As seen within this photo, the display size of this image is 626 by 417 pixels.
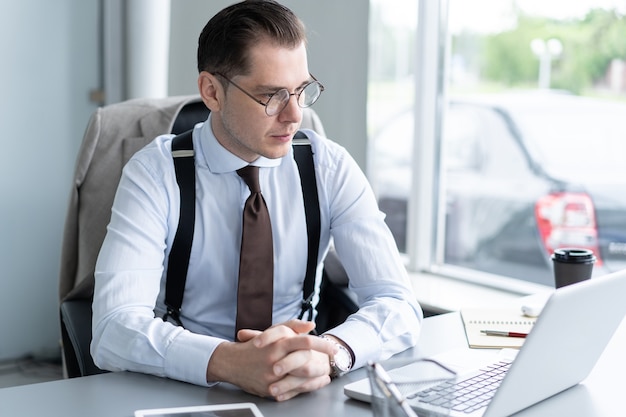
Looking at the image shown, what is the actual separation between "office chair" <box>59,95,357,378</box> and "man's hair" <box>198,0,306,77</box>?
1.15 feet

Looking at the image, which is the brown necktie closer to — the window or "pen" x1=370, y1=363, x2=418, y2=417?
"pen" x1=370, y1=363, x2=418, y2=417

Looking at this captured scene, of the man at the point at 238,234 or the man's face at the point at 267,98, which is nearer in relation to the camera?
the man at the point at 238,234

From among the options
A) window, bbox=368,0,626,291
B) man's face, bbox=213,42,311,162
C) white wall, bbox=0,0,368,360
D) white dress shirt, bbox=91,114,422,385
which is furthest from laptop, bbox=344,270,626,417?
white wall, bbox=0,0,368,360

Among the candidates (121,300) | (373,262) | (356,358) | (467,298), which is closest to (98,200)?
(121,300)

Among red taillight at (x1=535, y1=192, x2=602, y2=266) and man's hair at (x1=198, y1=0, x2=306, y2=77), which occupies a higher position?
man's hair at (x1=198, y1=0, x2=306, y2=77)

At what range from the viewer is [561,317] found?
3.58 ft

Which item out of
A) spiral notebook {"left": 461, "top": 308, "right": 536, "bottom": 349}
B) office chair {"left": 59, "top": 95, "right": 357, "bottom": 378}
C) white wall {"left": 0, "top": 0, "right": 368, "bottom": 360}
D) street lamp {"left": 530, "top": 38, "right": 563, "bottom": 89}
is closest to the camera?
spiral notebook {"left": 461, "top": 308, "right": 536, "bottom": 349}

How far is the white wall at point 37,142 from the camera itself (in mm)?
3184

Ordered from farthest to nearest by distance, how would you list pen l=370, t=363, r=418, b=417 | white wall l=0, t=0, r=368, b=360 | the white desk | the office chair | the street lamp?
white wall l=0, t=0, r=368, b=360
the street lamp
the office chair
the white desk
pen l=370, t=363, r=418, b=417

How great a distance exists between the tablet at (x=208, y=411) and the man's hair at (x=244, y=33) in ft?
2.38

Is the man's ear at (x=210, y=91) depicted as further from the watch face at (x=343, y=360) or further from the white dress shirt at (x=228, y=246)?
the watch face at (x=343, y=360)

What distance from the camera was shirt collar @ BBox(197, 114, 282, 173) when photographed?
174 centimetres

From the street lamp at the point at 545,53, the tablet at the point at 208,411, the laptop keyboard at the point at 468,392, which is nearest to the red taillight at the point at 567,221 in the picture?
the street lamp at the point at 545,53

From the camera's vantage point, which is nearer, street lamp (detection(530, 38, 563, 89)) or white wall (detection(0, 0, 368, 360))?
street lamp (detection(530, 38, 563, 89))
